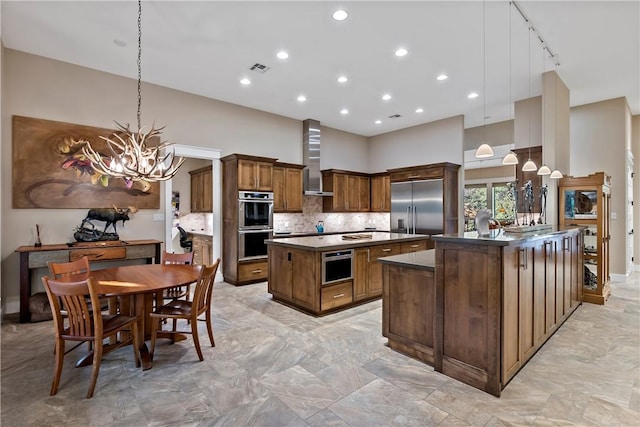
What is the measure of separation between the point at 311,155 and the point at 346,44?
11.6ft

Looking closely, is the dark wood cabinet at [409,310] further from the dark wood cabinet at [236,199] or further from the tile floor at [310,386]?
the dark wood cabinet at [236,199]

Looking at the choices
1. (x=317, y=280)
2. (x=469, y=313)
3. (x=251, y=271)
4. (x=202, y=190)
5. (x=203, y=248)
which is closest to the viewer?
(x=469, y=313)

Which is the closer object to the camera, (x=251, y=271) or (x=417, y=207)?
(x=251, y=271)

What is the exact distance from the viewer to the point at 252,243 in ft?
19.2

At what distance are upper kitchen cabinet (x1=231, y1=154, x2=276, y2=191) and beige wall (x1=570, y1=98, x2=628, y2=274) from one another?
6408mm

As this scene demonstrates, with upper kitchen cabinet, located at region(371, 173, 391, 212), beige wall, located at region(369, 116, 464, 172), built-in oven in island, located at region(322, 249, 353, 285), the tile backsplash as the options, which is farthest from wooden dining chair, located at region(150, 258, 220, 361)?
beige wall, located at region(369, 116, 464, 172)

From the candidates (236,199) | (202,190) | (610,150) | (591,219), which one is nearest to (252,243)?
(236,199)

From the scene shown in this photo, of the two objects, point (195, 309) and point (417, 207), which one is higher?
point (417, 207)

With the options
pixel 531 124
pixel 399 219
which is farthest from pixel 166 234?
pixel 531 124

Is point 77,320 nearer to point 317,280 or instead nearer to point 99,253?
point 99,253

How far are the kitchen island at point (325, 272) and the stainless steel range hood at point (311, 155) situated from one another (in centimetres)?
292

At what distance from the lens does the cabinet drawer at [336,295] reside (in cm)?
406

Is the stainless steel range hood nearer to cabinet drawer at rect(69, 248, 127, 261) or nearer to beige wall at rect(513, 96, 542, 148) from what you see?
cabinet drawer at rect(69, 248, 127, 261)

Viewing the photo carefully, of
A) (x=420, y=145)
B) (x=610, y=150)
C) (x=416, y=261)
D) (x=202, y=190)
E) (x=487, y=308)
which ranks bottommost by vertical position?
(x=487, y=308)
